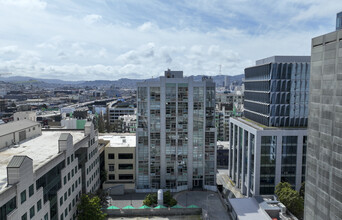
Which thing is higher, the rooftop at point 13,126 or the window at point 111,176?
the rooftop at point 13,126

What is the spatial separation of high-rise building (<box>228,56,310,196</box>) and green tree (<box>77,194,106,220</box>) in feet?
138

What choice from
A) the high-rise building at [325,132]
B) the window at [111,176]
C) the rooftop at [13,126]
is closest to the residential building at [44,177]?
the rooftop at [13,126]

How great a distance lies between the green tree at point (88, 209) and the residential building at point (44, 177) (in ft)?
6.00

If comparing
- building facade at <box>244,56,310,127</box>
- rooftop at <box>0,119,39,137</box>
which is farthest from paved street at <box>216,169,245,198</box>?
rooftop at <box>0,119,39,137</box>

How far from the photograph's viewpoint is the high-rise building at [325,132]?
30469mm

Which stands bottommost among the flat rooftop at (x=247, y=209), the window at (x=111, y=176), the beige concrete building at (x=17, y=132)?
the flat rooftop at (x=247, y=209)

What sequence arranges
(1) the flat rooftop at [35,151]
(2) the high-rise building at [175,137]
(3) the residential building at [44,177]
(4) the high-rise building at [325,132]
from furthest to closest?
(2) the high-rise building at [175,137], (1) the flat rooftop at [35,151], (3) the residential building at [44,177], (4) the high-rise building at [325,132]

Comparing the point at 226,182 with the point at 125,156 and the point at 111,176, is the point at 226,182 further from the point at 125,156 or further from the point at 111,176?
the point at 111,176

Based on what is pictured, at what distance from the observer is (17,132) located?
5753cm

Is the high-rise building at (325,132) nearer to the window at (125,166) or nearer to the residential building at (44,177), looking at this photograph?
the residential building at (44,177)

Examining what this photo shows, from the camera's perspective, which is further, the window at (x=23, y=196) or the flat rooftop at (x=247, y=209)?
the flat rooftop at (x=247, y=209)

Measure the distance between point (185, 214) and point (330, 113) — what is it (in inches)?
1609

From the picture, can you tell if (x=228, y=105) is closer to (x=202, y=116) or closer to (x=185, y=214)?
(x=202, y=116)

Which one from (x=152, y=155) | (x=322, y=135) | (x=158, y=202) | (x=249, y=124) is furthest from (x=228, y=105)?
(x=322, y=135)
